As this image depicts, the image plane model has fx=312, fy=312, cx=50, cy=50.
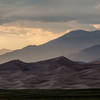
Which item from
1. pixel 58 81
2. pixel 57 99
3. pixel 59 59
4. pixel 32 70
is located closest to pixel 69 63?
pixel 59 59

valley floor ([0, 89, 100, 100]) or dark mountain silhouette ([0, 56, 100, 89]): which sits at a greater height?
dark mountain silhouette ([0, 56, 100, 89])

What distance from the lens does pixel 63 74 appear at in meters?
157

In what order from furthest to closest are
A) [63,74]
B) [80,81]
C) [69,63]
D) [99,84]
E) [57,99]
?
[69,63] < [63,74] < [80,81] < [99,84] < [57,99]

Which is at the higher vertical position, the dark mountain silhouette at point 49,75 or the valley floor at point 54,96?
the dark mountain silhouette at point 49,75

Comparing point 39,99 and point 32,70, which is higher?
point 32,70

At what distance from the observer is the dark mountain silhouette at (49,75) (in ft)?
445

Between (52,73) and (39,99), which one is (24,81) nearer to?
(52,73)

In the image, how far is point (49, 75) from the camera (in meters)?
162

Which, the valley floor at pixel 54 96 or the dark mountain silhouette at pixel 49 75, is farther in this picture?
the dark mountain silhouette at pixel 49 75

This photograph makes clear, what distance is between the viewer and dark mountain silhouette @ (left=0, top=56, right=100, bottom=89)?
135625mm

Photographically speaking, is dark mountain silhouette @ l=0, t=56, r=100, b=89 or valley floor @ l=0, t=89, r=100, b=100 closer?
valley floor @ l=0, t=89, r=100, b=100

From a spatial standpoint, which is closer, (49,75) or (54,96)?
(54,96)

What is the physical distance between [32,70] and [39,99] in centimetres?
12738

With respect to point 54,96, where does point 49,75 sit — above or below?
above
